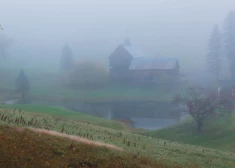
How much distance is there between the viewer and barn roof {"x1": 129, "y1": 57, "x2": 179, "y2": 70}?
81875 mm

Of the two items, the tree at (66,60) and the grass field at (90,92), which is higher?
the tree at (66,60)

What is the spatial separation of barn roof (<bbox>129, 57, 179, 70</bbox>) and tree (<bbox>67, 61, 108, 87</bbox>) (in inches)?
330

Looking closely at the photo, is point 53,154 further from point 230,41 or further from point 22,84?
point 230,41

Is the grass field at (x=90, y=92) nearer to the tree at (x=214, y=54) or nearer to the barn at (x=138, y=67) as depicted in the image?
the barn at (x=138, y=67)

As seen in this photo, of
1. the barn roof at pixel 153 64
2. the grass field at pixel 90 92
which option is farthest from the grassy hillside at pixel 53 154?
the barn roof at pixel 153 64

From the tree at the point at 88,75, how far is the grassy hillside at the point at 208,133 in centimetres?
4474

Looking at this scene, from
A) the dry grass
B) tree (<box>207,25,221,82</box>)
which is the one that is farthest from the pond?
the dry grass

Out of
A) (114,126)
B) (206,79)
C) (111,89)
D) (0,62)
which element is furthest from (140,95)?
(0,62)

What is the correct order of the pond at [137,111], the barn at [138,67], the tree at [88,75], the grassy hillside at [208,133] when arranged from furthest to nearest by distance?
the tree at [88,75] < the barn at [138,67] < the pond at [137,111] < the grassy hillside at [208,133]

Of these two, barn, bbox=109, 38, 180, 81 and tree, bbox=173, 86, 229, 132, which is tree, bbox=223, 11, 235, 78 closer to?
barn, bbox=109, 38, 180, 81

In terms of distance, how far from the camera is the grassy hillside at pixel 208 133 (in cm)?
3147

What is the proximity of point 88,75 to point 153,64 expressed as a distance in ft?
57.4

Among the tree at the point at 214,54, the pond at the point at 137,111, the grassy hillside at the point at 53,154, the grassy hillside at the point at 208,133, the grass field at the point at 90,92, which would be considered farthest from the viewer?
the tree at the point at 214,54

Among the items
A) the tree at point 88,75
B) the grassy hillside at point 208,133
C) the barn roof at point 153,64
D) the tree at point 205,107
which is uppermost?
the barn roof at point 153,64
